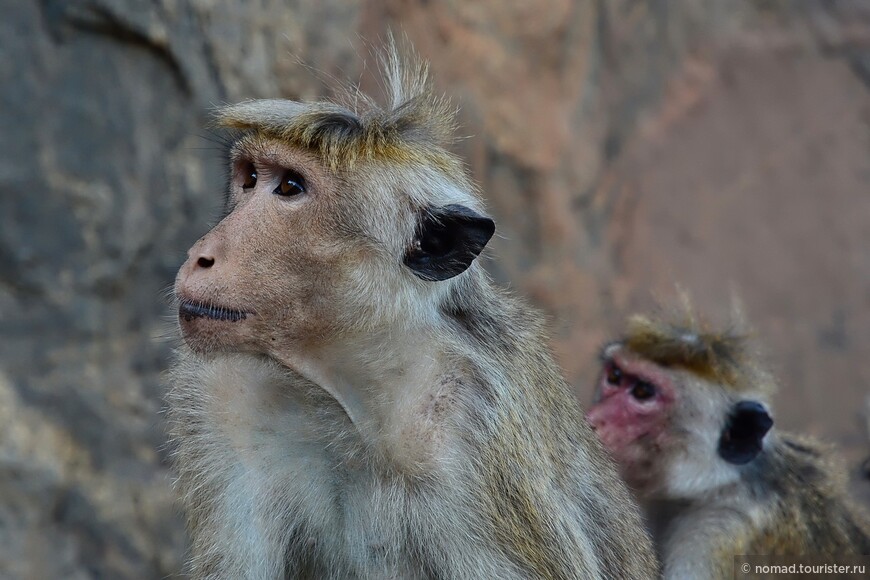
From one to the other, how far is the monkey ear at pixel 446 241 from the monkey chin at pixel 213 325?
2.02ft

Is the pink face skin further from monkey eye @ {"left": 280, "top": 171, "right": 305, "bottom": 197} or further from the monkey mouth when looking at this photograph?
the monkey mouth

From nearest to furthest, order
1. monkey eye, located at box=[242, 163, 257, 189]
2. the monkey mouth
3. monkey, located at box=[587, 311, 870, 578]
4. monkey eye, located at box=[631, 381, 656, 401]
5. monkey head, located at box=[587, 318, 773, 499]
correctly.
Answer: the monkey mouth < monkey eye, located at box=[242, 163, 257, 189] < monkey, located at box=[587, 311, 870, 578] < monkey head, located at box=[587, 318, 773, 499] < monkey eye, located at box=[631, 381, 656, 401]

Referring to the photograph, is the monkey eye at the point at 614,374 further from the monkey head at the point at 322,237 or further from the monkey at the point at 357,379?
the monkey head at the point at 322,237

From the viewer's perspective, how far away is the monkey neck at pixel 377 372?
371 centimetres

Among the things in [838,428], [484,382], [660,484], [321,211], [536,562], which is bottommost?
[838,428]

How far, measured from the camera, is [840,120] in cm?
1053

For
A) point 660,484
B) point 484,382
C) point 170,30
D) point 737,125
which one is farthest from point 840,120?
point 484,382

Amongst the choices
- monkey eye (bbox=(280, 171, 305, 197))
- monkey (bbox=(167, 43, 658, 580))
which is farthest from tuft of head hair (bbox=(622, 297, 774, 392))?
monkey eye (bbox=(280, 171, 305, 197))

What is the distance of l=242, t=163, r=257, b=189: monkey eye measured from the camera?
12.4 feet

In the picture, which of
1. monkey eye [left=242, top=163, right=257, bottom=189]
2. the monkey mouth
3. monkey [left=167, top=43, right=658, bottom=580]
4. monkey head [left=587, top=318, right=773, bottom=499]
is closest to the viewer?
the monkey mouth

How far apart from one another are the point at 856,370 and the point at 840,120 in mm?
2467

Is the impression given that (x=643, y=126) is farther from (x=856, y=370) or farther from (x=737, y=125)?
(x=856, y=370)

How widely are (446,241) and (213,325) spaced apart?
→ 0.84 m

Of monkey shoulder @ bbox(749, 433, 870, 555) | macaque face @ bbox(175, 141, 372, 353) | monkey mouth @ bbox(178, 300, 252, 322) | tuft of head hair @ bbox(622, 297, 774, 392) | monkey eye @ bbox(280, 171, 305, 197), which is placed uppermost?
monkey eye @ bbox(280, 171, 305, 197)
